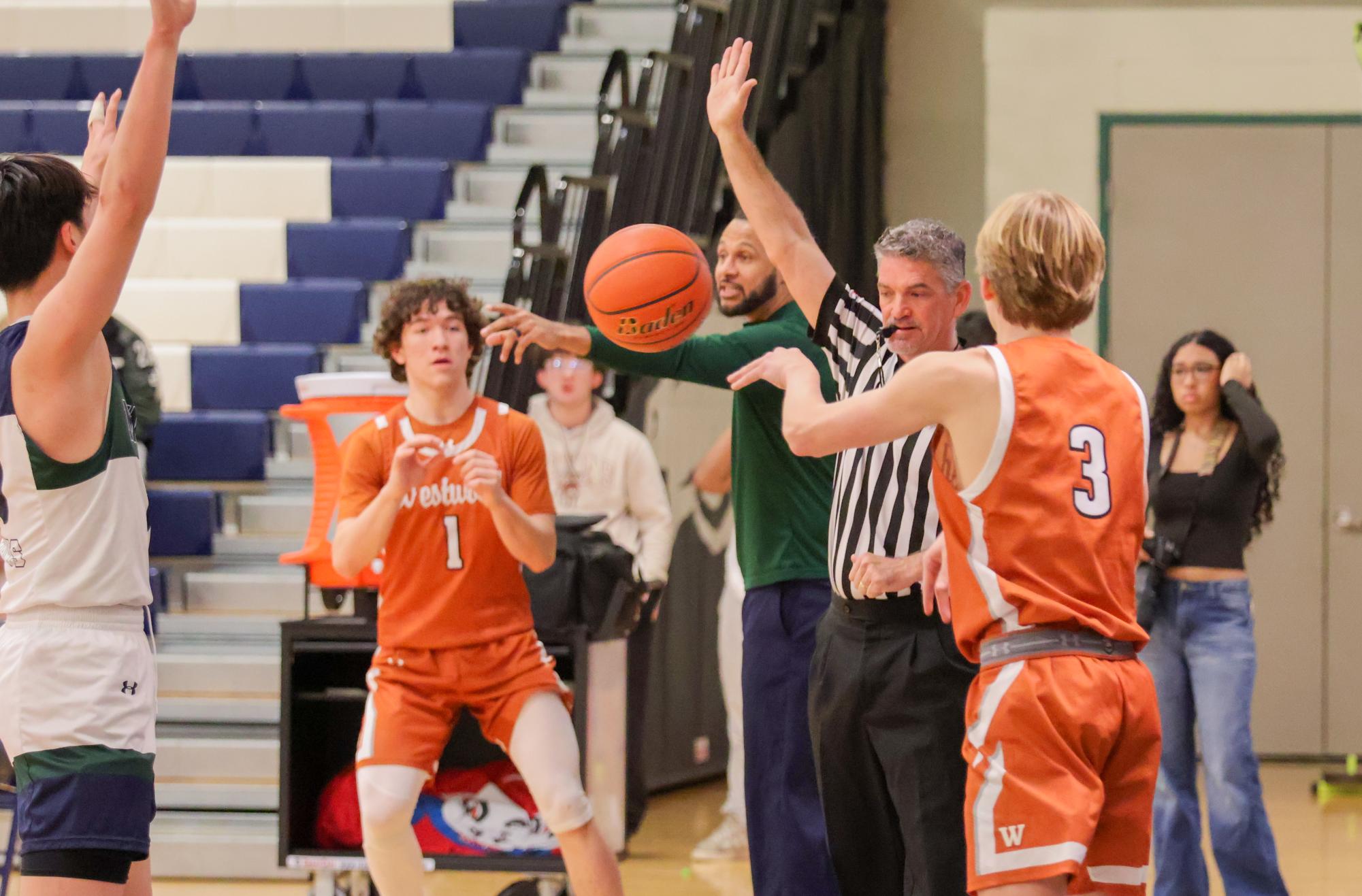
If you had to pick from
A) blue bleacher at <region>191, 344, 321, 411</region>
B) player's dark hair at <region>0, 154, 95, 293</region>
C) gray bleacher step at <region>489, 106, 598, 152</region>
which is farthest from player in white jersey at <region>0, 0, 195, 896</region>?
gray bleacher step at <region>489, 106, 598, 152</region>

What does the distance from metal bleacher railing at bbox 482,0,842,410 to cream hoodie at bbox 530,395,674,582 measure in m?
0.44

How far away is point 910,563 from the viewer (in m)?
3.06

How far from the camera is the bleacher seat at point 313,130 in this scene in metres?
9.41

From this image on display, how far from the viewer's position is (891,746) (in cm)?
315

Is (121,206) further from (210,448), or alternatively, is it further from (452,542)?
(210,448)

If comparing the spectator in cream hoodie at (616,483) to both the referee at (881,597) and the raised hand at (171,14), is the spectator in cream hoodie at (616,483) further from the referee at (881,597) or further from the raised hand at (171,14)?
the raised hand at (171,14)

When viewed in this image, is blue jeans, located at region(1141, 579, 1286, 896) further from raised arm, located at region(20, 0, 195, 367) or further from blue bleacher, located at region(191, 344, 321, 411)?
blue bleacher, located at region(191, 344, 321, 411)

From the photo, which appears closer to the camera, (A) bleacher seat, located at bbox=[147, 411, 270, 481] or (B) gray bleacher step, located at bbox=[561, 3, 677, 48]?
(A) bleacher seat, located at bbox=[147, 411, 270, 481]

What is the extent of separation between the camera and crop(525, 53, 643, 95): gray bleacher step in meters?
9.54

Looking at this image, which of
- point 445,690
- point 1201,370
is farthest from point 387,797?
point 1201,370

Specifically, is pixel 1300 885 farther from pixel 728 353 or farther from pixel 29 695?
pixel 29 695

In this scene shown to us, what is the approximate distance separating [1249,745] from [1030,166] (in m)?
4.45

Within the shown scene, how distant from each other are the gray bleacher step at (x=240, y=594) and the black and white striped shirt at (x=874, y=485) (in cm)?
424

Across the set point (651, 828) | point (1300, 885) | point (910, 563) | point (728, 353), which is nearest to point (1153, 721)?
point (910, 563)
